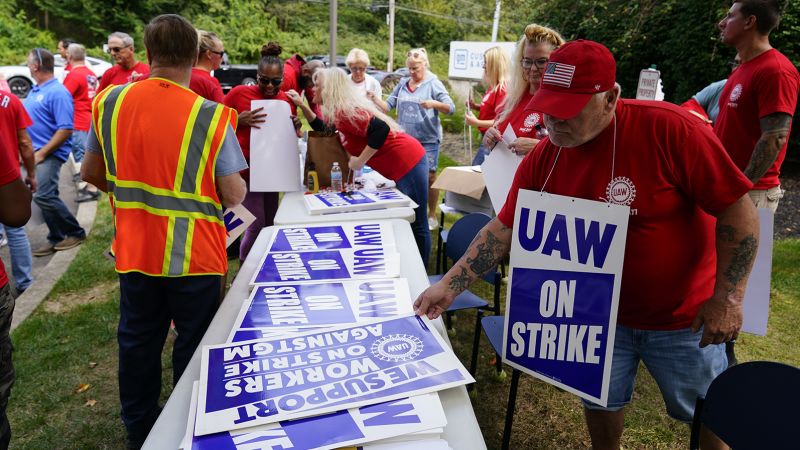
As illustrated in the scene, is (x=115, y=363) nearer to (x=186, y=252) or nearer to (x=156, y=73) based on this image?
(x=186, y=252)

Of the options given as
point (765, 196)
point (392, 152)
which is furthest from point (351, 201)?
point (765, 196)

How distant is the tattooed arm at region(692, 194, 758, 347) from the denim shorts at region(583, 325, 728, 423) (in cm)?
11

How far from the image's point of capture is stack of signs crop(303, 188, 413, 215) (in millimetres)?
3105

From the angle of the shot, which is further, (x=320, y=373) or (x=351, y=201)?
(x=351, y=201)

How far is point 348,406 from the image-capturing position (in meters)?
1.36

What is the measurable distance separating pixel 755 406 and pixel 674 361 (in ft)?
0.90

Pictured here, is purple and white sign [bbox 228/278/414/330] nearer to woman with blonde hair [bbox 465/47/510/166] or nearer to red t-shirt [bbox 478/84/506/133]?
woman with blonde hair [bbox 465/47/510/166]

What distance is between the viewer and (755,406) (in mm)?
1445

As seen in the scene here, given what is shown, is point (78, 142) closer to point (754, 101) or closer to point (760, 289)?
point (754, 101)

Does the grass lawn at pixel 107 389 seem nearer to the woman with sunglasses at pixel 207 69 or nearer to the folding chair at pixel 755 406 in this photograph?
the folding chair at pixel 755 406

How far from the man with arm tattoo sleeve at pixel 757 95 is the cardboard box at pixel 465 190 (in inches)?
64.2

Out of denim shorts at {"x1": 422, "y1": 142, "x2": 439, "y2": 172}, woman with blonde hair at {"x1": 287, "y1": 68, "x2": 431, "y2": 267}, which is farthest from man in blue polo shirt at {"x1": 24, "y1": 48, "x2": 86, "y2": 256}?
denim shorts at {"x1": 422, "y1": 142, "x2": 439, "y2": 172}

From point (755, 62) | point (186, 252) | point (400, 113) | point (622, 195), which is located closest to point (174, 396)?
point (186, 252)

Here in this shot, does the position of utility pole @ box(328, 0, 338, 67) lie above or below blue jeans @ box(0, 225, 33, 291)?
above
